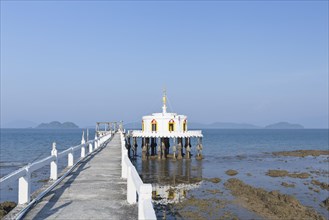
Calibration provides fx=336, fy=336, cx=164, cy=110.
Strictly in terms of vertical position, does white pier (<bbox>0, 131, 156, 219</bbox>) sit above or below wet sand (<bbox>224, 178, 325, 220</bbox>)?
above

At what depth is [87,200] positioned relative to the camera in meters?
8.62

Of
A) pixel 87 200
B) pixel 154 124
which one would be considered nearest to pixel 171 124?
pixel 154 124

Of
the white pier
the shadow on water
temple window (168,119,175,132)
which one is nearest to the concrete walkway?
A: the white pier

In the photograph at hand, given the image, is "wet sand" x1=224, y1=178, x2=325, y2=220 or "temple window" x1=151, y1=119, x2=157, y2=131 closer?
"wet sand" x1=224, y1=178, x2=325, y2=220

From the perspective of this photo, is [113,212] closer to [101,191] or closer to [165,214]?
[101,191]

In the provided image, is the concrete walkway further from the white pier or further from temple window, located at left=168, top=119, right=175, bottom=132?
temple window, located at left=168, top=119, right=175, bottom=132

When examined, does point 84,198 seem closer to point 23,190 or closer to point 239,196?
point 23,190

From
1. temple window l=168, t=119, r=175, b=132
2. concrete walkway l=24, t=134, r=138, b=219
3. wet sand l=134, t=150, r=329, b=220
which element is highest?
temple window l=168, t=119, r=175, b=132

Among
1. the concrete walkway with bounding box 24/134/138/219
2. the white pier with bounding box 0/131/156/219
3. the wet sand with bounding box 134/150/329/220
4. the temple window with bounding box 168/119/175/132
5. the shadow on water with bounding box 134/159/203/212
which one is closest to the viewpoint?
the white pier with bounding box 0/131/156/219

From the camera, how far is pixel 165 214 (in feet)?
50.3

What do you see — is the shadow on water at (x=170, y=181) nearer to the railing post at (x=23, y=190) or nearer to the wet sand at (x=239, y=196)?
the wet sand at (x=239, y=196)

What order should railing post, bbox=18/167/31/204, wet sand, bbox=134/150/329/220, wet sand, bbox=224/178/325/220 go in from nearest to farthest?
railing post, bbox=18/167/31/204 < wet sand, bbox=224/178/325/220 < wet sand, bbox=134/150/329/220

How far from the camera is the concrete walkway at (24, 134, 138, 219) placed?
7.35m

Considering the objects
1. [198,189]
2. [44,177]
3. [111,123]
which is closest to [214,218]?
[198,189]
